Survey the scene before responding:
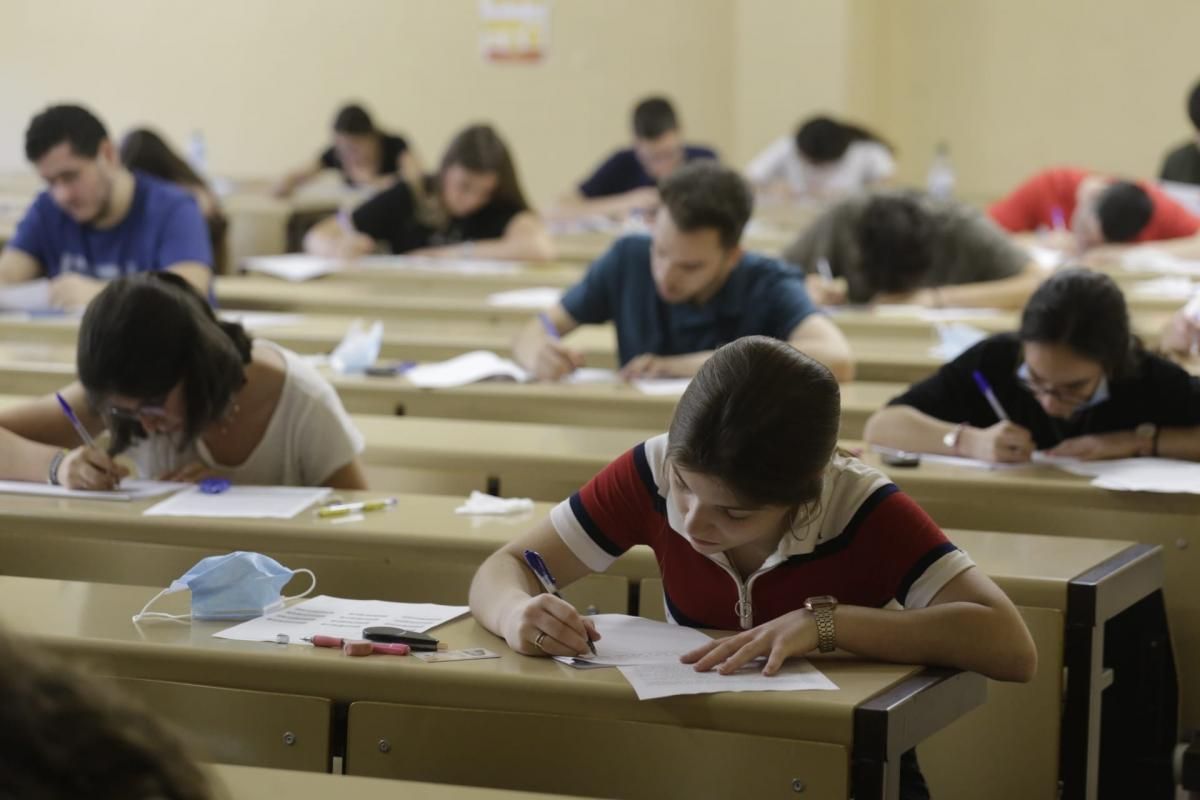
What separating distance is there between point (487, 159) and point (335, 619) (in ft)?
13.4

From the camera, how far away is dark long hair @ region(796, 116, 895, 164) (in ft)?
25.0

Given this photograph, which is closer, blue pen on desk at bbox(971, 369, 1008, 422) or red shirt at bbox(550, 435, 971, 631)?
red shirt at bbox(550, 435, 971, 631)

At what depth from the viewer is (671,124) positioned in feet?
25.4

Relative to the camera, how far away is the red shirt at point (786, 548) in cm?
196

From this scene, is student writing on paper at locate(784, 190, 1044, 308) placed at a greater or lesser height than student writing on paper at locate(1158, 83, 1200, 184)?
lesser

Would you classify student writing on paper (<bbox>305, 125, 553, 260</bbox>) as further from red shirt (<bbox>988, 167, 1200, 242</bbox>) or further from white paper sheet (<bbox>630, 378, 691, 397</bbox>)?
white paper sheet (<bbox>630, 378, 691, 397</bbox>)

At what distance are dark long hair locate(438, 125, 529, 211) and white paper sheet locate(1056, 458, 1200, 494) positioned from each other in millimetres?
3420

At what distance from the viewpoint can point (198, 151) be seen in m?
9.45

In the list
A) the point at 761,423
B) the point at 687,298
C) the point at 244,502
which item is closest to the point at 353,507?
the point at 244,502

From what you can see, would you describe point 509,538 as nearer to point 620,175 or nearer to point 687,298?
point 687,298

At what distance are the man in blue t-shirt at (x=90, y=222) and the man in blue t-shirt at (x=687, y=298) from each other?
1073 millimetres

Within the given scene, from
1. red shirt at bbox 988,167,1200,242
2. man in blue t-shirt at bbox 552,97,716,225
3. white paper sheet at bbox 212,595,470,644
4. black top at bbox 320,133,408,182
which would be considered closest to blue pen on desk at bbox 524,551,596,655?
white paper sheet at bbox 212,595,470,644

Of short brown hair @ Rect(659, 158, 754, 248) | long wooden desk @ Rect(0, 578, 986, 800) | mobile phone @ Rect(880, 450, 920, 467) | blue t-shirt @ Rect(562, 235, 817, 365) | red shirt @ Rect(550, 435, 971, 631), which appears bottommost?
long wooden desk @ Rect(0, 578, 986, 800)

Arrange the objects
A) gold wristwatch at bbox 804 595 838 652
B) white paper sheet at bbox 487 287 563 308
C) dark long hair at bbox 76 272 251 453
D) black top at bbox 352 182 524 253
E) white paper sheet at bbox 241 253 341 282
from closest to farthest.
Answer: gold wristwatch at bbox 804 595 838 652
dark long hair at bbox 76 272 251 453
white paper sheet at bbox 487 287 563 308
white paper sheet at bbox 241 253 341 282
black top at bbox 352 182 524 253
